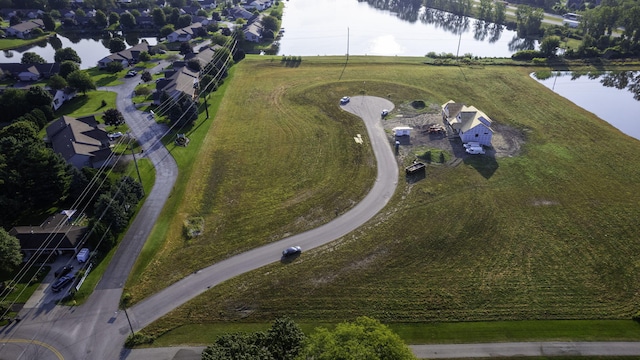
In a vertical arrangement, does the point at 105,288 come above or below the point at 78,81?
below

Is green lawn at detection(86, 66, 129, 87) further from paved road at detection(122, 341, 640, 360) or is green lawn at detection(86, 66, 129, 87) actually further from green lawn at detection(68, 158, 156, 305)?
paved road at detection(122, 341, 640, 360)

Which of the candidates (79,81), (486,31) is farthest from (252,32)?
(486,31)

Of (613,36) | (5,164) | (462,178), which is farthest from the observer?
(613,36)

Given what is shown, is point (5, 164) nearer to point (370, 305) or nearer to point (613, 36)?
Answer: point (370, 305)

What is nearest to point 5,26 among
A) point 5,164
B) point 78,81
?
point 78,81

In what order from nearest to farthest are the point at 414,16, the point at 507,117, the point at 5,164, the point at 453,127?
the point at 5,164 → the point at 453,127 → the point at 507,117 → the point at 414,16

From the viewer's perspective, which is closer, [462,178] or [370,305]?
[370,305]

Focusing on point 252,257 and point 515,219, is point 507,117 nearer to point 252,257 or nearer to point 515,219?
point 515,219

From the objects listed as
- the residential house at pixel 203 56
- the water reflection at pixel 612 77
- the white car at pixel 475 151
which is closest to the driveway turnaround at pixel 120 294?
the white car at pixel 475 151
